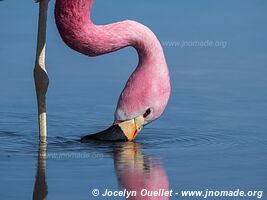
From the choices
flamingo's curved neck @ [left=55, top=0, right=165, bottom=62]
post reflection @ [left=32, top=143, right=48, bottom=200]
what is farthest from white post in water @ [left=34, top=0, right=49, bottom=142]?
post reflection @ [left=32, top=143, right=48, bottom=200]

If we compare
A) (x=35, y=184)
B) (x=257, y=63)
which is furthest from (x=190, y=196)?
(x=257, y=63)

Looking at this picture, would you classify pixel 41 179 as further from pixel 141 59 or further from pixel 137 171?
pixel 141 59

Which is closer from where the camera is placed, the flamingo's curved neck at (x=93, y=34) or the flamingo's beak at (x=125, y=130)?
the flamingo's curved neck at (x=93, y=34)

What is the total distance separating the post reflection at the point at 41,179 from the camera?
352 inches

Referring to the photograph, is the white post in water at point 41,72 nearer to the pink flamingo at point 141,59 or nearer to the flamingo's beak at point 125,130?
the pink flamingo at point 141,59

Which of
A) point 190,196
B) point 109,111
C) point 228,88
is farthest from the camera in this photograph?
point 228,88

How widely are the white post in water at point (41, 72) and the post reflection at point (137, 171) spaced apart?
714mm

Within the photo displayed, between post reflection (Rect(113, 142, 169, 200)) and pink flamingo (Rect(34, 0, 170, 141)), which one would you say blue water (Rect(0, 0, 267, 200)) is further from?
pink flamingo (Rect(34, 0, 170, 141))

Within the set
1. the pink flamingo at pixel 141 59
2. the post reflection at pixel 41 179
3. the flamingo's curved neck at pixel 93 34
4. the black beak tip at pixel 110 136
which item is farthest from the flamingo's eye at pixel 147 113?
the post reflection at pixel 41 179

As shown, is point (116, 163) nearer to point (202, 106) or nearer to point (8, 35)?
point (202, 106)

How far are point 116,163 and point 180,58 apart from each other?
4217 millimetres

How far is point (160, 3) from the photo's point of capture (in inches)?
668

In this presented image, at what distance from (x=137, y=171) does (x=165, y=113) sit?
2208 mm

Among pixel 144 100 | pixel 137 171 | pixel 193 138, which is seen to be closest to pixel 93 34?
pixel 144 100
